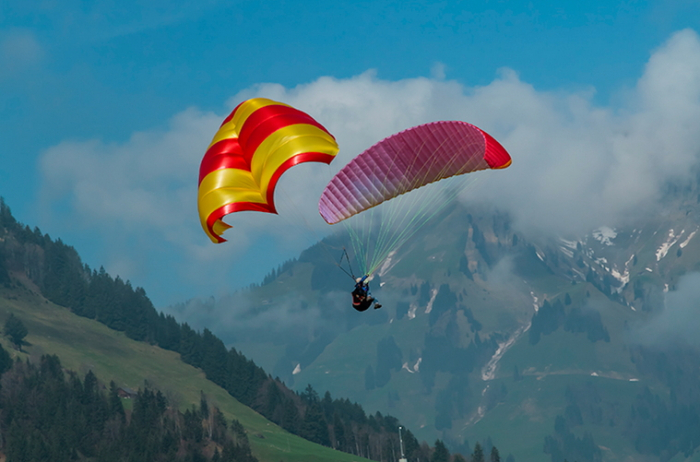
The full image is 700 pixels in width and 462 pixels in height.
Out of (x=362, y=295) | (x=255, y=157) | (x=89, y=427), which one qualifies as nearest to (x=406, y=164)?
(x=255, y=157)

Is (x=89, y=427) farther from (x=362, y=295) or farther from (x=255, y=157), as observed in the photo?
(x=362, y=295)

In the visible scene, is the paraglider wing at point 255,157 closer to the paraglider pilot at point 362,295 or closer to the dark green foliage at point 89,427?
the paraglider pilot at point 362,295

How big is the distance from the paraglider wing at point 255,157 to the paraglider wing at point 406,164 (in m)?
3.07

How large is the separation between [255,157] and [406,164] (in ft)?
29.1

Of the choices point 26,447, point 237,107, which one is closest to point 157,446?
point 26,447

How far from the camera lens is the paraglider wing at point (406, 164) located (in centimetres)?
5012

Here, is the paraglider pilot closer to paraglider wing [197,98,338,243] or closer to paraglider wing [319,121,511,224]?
paraglider wing [319,121,511,224]

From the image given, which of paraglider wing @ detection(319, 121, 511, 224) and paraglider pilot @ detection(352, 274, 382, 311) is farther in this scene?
paraglider wing @ detection(319, 121, 511, 224)

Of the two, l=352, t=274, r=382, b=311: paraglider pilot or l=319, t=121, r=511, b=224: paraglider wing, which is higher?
l=319, t=121, r=511, b=224: paraglider wing

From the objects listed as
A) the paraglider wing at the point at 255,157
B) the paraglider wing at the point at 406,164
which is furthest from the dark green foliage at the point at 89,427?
the paraglider wing at the point at 255,157

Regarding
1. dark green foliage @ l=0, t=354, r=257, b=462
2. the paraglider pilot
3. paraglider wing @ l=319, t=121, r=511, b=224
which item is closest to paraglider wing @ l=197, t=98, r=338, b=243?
paraglider wing @ l=319, t=121, r=511, b=224

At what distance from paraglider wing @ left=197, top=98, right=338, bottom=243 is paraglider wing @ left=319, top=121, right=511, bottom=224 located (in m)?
3.07

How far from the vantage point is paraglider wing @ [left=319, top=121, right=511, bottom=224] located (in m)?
50.1

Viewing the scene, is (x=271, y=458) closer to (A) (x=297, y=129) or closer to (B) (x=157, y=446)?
(B) (x=157, y=446)
